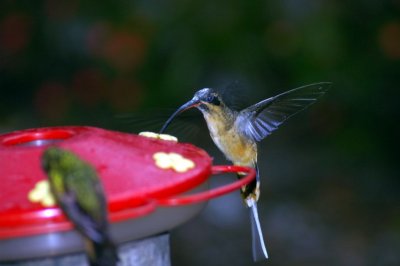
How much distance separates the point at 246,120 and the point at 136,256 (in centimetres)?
103

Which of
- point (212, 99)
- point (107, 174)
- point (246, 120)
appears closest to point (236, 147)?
point (246, 120)

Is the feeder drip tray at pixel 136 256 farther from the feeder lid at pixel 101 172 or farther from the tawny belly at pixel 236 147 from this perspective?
the tawny belly at pixel 236 147

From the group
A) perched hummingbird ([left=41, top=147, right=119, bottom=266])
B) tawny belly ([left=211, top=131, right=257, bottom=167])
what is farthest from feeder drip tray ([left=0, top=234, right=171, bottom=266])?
tawny belly ([left=211, top=131, right=257, bottom=167])

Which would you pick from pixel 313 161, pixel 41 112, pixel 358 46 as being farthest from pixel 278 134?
pixel 41 112

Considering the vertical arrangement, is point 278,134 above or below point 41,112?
below

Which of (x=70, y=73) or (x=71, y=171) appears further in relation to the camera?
(x=70, y=73)

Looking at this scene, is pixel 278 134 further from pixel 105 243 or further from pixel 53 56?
pixel 105 243

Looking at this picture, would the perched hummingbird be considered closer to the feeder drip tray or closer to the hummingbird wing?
the feeder drip tray

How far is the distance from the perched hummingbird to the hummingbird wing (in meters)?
1.08

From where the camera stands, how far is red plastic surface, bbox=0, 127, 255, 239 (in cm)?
183

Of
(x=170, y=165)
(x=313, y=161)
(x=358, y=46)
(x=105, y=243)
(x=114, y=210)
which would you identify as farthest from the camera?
(x=313, y=161)

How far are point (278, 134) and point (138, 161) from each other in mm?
4832

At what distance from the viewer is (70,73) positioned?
5730 millimetres

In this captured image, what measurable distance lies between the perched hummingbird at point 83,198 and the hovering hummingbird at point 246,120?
1.00 meters
